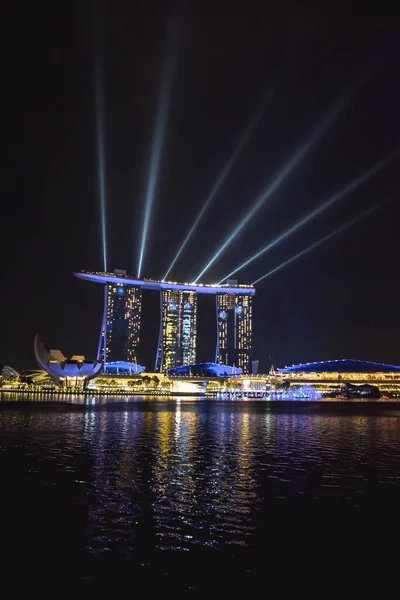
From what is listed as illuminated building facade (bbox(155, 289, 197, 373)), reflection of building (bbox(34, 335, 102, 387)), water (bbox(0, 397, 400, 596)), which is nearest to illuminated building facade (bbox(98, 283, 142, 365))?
illuminated building facade (bbox(155, 289, 197, 373))

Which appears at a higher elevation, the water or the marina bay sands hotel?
the marina bay sands hotel

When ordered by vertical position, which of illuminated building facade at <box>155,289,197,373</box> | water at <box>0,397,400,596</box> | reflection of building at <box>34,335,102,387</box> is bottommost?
water at <box>0,397,400,596</box>

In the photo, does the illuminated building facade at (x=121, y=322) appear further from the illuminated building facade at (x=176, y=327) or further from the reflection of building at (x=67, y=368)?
the reflection of building at (x=67, y=368)

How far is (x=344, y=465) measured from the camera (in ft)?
68.2

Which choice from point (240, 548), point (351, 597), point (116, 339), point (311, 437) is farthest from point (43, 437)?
point (116, 339)

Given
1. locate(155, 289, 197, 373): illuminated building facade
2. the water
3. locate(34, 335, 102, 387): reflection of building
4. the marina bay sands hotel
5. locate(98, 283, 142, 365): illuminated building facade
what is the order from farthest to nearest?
1. locate(155, 289, 197, 373): illuminated building facade
2. locate(98, 283, 142, 365): illuminated building facade
3. the marina bay sands hotel
4. locate(34, 335, 102, 387): reflection of building
5. the water

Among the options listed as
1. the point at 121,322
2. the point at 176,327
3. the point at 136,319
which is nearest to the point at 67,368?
the point at 121,322

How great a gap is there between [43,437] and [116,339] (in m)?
161

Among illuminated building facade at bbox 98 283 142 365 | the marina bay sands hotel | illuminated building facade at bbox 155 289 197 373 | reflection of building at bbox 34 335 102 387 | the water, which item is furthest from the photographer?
illuminated building facade at bbox 155 289 197 373

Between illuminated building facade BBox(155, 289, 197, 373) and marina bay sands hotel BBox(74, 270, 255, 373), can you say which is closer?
marina bay sands hotel BBox(74, 270, 255, 373)

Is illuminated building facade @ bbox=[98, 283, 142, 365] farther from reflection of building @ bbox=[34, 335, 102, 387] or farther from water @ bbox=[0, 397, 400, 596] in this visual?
water @ bbox=[0, 397, 400, 596]

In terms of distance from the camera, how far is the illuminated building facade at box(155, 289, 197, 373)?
7731 inches

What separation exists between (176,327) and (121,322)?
70.4 feet

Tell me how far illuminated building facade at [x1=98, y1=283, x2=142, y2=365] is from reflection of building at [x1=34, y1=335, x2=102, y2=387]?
190 feet
